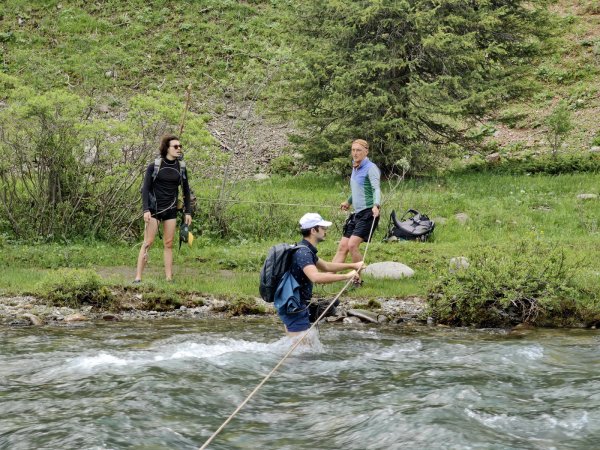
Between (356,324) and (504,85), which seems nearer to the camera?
(356,324)

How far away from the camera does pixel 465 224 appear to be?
53.7ft

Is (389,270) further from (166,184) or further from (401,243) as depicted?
(166,184)

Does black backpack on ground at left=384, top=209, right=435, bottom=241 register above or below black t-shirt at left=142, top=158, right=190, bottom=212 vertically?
below

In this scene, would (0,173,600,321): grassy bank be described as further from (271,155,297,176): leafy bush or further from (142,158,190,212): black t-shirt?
(271,155,297,176): leafy bush

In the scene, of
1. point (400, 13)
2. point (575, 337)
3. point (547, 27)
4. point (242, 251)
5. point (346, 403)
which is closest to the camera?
point (346, 403)

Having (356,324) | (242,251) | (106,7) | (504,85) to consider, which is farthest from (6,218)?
(106,7)

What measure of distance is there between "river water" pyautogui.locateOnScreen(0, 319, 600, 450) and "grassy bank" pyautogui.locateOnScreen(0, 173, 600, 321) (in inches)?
65.4

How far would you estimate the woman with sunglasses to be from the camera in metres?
12.5

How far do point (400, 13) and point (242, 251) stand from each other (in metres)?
8.83

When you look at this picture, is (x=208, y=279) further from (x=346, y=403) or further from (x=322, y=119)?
(x=322, y=119)

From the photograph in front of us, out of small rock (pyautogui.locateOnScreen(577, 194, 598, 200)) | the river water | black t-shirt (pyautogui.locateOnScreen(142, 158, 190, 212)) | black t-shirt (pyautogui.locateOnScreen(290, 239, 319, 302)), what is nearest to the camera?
the river water

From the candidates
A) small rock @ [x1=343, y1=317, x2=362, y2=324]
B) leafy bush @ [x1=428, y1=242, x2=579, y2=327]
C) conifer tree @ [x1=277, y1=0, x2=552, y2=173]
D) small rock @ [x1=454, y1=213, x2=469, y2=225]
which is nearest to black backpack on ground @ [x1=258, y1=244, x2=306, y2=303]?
small rock @ [x1=343, y1=317, x2=362, y2=324]

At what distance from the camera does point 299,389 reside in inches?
312

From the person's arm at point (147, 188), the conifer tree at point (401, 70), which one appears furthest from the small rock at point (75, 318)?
the conifer tree at point (401, 70)
